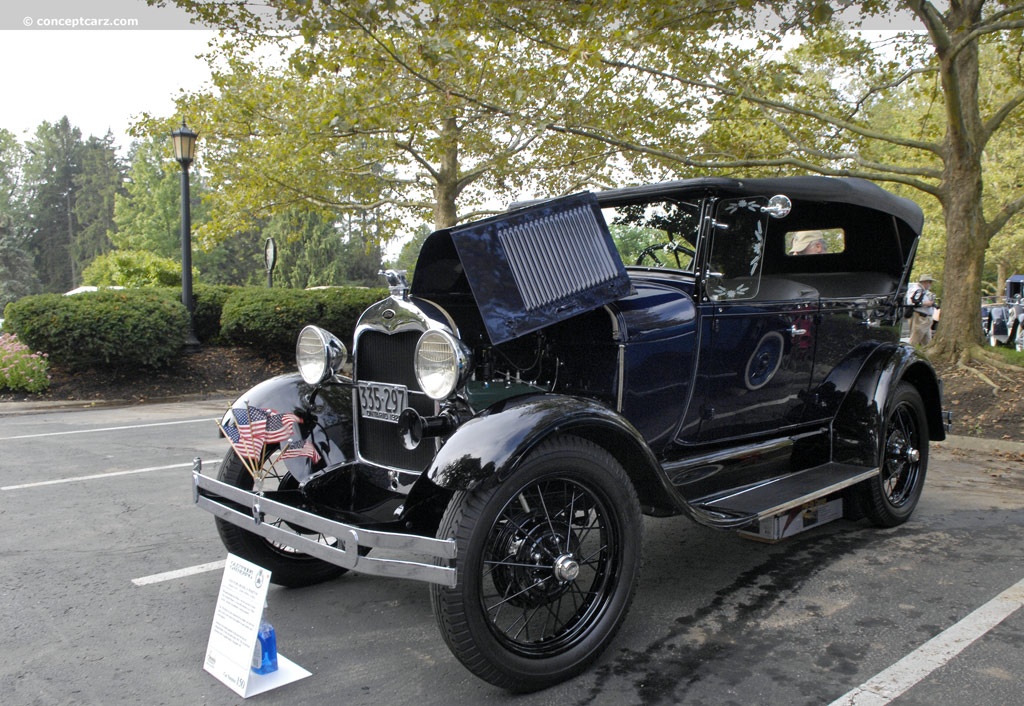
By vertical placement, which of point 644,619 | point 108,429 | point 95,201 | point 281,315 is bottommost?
point 108,429

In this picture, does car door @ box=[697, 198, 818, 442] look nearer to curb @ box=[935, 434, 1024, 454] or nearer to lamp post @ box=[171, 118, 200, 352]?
curb @ box=[935, 434, 1024, 454]

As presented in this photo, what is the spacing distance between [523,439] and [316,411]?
1.41 m

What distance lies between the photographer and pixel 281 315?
41.2ft

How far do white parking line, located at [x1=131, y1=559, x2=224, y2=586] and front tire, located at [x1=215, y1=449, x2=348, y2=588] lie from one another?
0.48 m

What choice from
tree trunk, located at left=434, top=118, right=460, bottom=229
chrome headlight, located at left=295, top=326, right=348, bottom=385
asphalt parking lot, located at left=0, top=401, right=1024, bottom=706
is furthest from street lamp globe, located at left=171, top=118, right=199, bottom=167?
chrome headlight, located at left=295, top=326, right=348, bottom=385

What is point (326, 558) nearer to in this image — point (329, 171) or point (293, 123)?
point (293, 123)

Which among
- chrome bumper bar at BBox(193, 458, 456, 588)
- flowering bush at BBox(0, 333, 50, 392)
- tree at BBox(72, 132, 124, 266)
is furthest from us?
tree at BBox(72, 132, 124, 266)

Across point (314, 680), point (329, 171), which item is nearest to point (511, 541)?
point (314, 680)

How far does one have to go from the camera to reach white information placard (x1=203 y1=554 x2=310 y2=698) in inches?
101

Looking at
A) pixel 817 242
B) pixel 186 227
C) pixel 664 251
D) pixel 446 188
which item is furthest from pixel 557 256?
pixel 446 188

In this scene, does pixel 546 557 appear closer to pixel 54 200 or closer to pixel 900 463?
pixel 900 463

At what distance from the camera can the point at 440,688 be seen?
268 cm

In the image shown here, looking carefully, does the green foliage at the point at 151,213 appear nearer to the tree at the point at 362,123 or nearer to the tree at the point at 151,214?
the tree at the point at 151,214

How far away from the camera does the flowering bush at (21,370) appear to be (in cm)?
1012
